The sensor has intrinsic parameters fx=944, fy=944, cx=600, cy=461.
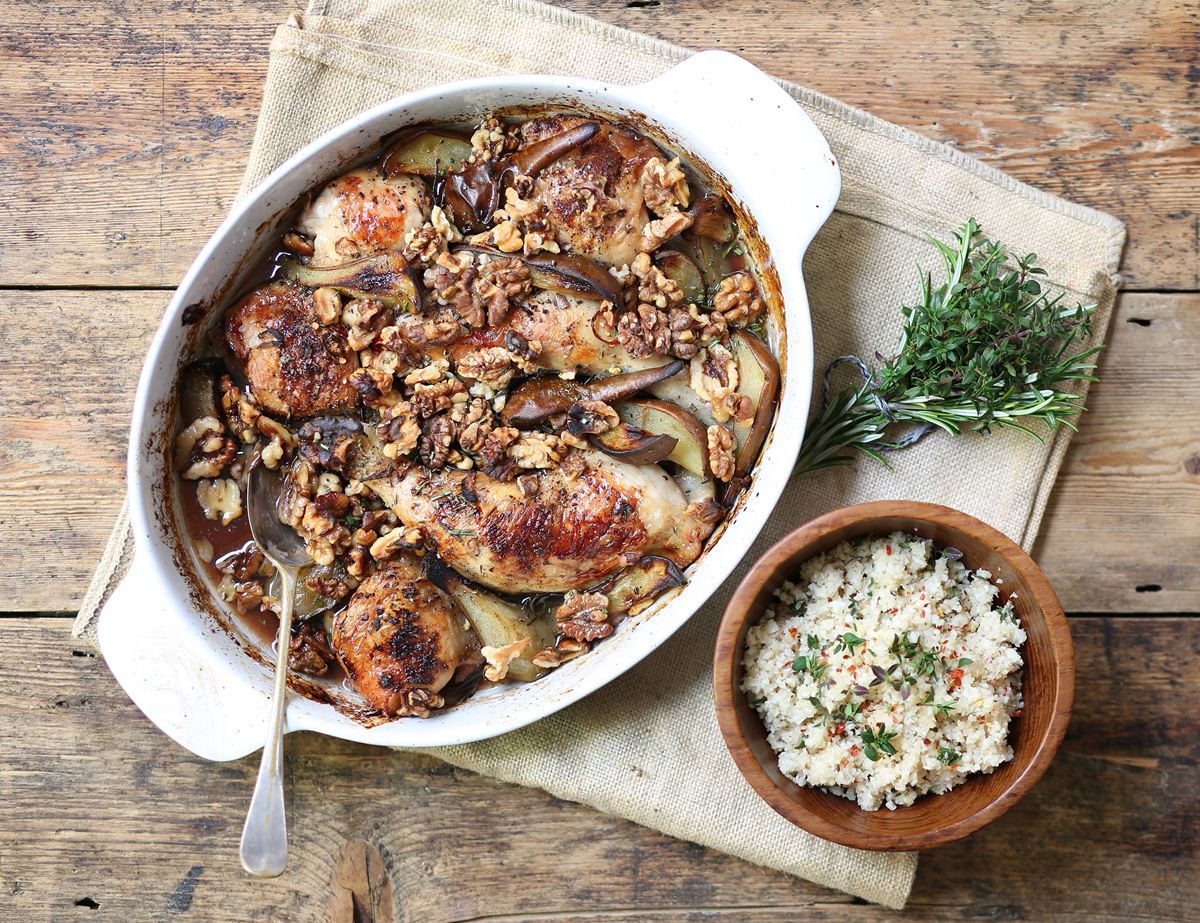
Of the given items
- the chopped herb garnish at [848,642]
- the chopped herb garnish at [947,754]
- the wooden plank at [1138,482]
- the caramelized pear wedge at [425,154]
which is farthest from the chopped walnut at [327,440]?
the wooden plank at [1138,482]

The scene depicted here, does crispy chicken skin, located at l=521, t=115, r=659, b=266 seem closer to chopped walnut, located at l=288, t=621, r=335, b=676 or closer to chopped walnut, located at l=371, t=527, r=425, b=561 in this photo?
chopped walnut, located at l=371, t=527, r=425, b=561

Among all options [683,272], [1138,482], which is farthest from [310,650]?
[1138,482]

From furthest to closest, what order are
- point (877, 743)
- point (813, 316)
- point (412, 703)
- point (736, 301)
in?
point (813, 316) < point (736, 301) < point (412, 703) < point (877, 743)

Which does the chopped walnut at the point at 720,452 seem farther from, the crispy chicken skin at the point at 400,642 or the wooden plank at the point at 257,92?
the wooden plank at the point at 257,92

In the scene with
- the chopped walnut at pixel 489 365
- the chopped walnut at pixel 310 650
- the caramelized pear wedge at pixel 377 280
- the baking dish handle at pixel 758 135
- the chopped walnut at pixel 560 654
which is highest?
the baking dish handle at pixel 758 135

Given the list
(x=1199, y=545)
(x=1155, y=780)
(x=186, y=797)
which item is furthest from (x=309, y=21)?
(x=1155, y=780)

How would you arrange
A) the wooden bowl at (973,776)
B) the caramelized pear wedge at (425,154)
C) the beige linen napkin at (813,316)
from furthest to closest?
the beige linen napkin at (813,316), the caramelized pear wedge at (425,154), the wooden bowl at (973,776)

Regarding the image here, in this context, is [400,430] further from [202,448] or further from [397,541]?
[202,448]

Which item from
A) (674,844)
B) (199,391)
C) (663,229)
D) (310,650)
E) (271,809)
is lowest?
(674,844)
